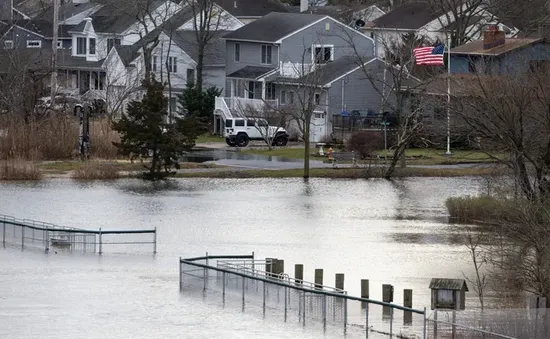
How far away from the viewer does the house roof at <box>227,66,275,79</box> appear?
92.6 meters

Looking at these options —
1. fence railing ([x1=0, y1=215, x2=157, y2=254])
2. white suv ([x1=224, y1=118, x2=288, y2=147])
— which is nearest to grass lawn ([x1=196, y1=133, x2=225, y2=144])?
white suv ([x1=224, y1=118, x2=288, y2=147])

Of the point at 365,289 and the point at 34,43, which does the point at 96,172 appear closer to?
the point at 365,289

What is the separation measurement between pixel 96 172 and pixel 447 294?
124 feet

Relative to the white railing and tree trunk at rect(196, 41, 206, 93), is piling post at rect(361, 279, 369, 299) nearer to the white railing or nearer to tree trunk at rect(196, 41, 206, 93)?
the white railing

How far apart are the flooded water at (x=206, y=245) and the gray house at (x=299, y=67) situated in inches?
738

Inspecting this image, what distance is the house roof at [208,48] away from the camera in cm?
10094

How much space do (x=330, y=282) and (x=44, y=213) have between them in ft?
59.7

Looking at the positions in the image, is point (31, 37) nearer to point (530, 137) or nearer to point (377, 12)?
point (377, 12)

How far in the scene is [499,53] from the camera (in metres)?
74.4

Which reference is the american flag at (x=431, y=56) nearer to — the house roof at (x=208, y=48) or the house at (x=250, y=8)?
the house roof at (x=208, y=48)

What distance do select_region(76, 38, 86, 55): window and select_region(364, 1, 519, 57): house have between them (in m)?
A: 22.6

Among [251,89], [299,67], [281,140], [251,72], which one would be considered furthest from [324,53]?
[281,140]

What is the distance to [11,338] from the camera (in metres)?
30.9

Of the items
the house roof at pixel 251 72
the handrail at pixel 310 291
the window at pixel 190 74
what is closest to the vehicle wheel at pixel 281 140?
the house roof at pixel 251 72
